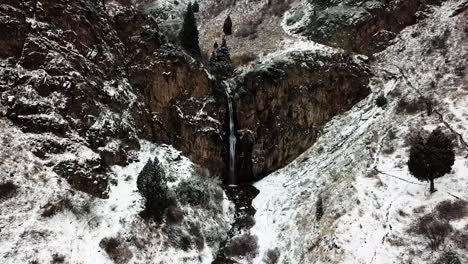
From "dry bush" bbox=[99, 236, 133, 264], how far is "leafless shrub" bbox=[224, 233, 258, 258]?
6837 millimetres

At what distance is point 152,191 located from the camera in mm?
25797

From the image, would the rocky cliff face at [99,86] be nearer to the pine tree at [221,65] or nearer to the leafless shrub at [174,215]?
the pine tree at [221,65]

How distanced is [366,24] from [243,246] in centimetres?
2717

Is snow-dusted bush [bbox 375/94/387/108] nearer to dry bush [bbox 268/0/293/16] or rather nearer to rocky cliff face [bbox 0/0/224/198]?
rocky cliff face [bbox 0/0/224/198]

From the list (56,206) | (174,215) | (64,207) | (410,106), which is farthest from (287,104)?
(56,206)

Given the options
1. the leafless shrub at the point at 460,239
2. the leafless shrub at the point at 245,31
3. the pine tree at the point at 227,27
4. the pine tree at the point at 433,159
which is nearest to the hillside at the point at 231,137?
the leafless shrub at the point at 460,239

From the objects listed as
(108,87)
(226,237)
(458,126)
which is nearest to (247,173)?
(226,237)

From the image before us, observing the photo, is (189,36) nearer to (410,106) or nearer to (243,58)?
(243,58)

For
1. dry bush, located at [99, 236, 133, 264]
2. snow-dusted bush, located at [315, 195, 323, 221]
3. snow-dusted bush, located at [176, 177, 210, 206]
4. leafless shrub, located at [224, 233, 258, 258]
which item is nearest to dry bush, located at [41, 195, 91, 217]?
dry bush, located at [99, 236, 133, 264]

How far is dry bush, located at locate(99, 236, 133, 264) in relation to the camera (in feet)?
73.4

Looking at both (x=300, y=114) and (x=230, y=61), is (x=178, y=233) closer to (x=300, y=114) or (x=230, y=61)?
(x=300, y=114)

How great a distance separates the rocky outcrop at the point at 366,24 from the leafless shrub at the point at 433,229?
23.9 metres

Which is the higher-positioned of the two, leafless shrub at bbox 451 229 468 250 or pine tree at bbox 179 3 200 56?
pine tree at bbox 179 3 200 56

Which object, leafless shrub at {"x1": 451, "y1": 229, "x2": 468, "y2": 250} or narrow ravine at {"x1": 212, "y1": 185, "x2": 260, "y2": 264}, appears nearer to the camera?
leafless shrub at {"x1": 451, "y1": 229, "x2": 468, "y2": 250}
